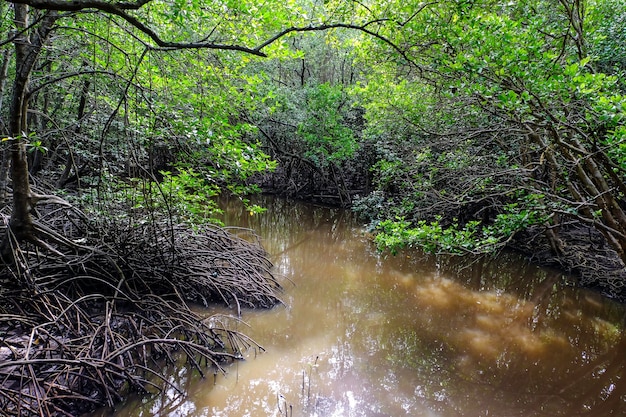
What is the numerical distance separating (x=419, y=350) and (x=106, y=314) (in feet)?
11.2

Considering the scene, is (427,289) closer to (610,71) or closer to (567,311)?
(567,311)

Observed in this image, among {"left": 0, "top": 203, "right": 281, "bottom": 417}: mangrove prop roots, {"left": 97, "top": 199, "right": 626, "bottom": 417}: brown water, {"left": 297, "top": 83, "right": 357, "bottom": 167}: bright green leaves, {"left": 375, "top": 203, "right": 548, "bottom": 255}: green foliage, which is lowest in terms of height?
{"left": 97, "top": 199, "right": 626, "bottom": 417}: brown water

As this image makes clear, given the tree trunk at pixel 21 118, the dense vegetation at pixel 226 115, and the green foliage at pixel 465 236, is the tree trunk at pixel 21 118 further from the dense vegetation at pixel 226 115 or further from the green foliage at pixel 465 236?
the green foliage at pixel 465 236

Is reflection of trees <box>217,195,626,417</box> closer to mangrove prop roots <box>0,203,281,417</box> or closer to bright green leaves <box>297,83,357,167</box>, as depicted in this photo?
mangrove prop roots <box>0,203,281,417</box>

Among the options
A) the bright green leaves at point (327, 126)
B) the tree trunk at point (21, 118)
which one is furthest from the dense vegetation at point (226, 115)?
the bright green leaves at point (327, 126)

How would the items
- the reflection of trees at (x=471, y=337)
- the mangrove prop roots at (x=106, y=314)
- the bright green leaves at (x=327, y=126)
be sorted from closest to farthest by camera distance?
the mangrove prop roots at (x=106, y=314), the reflection of trees at (x=471, y=337), the bright green leaves at (x=327, y=126)

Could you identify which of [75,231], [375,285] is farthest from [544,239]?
[75,231]

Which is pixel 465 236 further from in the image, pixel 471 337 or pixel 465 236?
pixel 471 337

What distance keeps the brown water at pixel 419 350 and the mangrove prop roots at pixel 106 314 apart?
0.96 ft

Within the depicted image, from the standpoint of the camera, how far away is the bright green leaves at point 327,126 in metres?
11.5

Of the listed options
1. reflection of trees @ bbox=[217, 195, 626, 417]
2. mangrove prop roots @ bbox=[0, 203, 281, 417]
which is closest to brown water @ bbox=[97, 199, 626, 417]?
reflection of trees @ bbox=[217, 195, 626, 417]

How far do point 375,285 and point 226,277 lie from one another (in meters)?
2.59

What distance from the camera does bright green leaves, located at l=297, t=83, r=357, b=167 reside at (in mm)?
11539

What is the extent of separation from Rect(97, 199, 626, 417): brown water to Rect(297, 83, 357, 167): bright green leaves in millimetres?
4981
